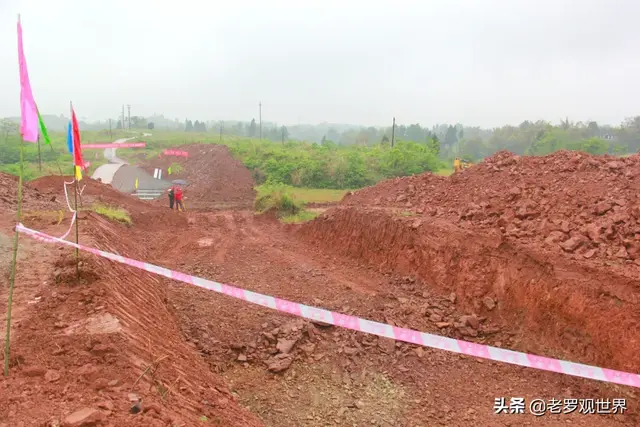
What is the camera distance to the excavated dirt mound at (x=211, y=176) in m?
23.2

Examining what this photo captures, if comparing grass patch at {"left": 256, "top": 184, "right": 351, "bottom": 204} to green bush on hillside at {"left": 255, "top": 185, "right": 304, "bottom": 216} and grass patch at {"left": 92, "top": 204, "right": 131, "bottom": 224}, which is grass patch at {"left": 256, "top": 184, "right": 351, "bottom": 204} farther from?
grass patch at {"left": 92, "top": 204, "right": 131, "bottom": 224}

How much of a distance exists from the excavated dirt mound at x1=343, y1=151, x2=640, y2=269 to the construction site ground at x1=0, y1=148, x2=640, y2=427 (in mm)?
94

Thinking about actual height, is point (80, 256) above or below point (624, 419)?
above

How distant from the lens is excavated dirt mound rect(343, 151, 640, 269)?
7.21 meters

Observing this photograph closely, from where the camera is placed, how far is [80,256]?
18.7ft

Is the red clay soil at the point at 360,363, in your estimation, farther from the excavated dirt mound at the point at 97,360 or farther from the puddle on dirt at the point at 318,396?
the excavated dirt mound at the point at 97,360

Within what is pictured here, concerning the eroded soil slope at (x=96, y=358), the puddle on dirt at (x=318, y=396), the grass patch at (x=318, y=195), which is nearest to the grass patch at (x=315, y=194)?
the grass patch at (x=318, y=195)

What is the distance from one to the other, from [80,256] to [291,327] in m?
3.40

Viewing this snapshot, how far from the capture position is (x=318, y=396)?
227 inches

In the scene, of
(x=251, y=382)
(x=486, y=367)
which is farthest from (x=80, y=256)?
(x=486, y=367)

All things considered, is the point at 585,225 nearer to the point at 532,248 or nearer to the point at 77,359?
the point at 532,248

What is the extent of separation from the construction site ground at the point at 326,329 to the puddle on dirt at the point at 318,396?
0.07 feet

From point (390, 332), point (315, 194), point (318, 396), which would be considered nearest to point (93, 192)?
point (315, 194)

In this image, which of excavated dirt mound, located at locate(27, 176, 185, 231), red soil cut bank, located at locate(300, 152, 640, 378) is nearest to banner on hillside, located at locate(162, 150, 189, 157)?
excavated dirt mound, located at locate(27, 176, 185, 231)
